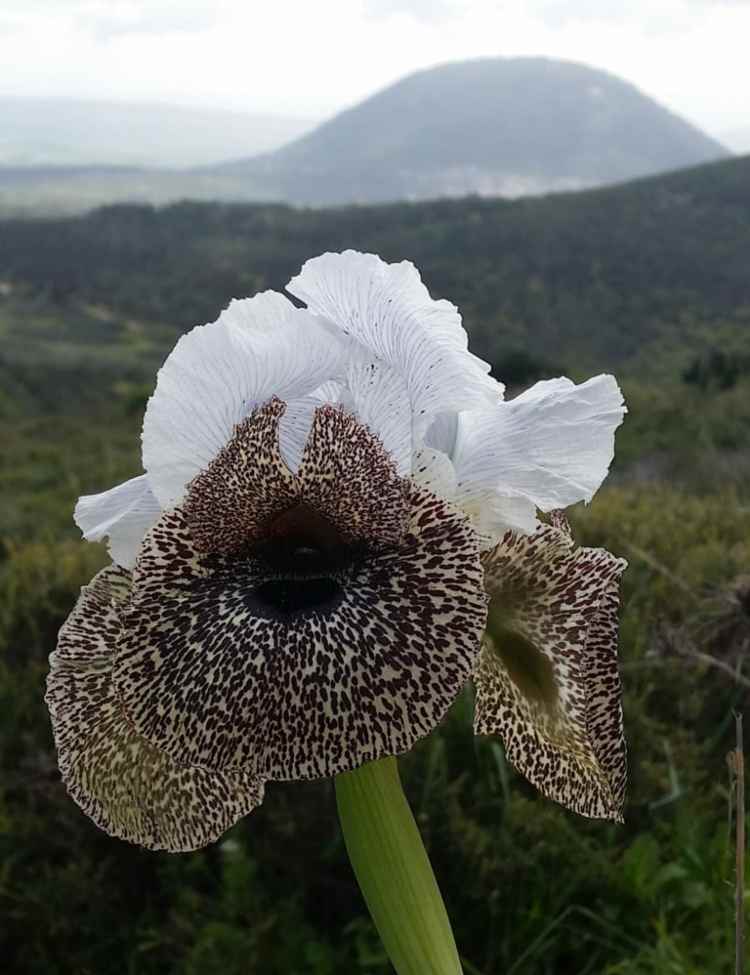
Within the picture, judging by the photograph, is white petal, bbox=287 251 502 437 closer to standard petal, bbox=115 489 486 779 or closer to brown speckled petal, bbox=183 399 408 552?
brown speckled petal, bbox=183 399 408 552

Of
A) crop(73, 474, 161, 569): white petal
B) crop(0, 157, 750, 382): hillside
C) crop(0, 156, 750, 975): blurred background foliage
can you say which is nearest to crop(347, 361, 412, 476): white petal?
crop(73, 474, 161, 569): white petal

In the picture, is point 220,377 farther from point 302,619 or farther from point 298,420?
point 302,619

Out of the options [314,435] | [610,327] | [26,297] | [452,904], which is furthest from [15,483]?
[26,297]

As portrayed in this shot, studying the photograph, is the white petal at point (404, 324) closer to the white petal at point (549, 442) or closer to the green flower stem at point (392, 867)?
the white petal at point (549, 442)

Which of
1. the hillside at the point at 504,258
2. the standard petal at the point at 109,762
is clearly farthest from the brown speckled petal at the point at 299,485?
the hillside at the point at 504,258

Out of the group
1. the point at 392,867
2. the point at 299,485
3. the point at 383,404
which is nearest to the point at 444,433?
the point at 383,404
